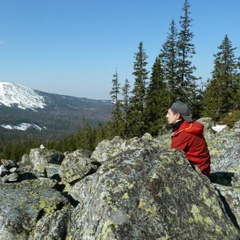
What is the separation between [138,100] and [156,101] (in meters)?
3.45

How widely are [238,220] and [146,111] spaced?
4517cm

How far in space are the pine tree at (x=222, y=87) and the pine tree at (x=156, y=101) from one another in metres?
7.49

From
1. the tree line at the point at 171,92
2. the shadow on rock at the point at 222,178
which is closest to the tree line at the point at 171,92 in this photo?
the tree line at the point at 171,92

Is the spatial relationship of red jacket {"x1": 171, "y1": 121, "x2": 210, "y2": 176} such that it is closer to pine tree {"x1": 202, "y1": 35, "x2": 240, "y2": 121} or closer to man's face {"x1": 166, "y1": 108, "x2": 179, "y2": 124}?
man's face {"x1": 166, "y1": 108, "x2": 179, "y2": 124}

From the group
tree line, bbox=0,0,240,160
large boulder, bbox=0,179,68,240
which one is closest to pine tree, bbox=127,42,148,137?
tree line, bbox=0,0,240,160

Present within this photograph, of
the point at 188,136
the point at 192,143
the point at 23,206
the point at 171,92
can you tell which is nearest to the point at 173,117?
the point at 188,136

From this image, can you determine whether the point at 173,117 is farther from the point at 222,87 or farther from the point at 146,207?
the point at 222,87

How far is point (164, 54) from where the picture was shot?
50.1 metres

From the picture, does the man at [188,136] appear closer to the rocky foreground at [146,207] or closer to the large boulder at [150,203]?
the rocky foreground at [146,207]

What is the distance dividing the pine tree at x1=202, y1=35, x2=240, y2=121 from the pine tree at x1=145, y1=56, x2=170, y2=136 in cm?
749

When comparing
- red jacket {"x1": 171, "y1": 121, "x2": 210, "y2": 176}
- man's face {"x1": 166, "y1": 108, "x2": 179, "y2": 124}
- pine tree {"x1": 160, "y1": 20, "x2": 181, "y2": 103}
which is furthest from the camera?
pine tree {"x1": 160, "y1": 20, "x2": 181, "y2": 103}

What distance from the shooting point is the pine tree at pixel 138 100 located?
5144 cm

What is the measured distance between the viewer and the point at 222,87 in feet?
173

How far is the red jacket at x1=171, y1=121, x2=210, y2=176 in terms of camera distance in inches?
289
